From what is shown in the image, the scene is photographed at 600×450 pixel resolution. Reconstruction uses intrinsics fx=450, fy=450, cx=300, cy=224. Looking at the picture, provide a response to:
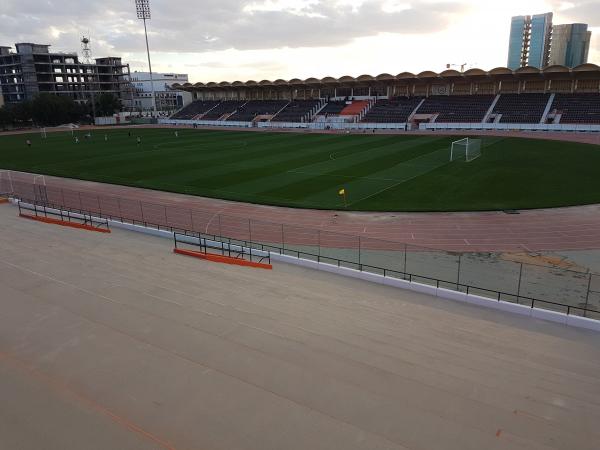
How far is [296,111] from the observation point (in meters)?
92.6

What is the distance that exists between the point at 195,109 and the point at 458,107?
62319 mm

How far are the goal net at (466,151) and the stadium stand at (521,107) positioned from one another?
23.7 m

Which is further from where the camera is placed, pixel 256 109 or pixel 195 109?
pixel 195 109

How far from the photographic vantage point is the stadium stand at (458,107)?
72750 millimetres

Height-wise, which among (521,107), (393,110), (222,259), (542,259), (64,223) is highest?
(521,107)

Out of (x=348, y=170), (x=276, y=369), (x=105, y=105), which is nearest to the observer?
(x=276, y=369)

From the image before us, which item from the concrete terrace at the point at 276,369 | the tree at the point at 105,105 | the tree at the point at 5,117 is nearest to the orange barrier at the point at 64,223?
the concrete terrace at the point at 276,369

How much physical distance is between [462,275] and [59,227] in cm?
1992

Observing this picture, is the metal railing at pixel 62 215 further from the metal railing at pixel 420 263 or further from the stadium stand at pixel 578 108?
the stadium stand at pixel 578 108

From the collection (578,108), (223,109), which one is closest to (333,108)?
(223,109)

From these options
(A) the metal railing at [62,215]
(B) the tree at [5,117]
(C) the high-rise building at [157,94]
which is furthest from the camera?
(C) the high-rise building at [157,94]

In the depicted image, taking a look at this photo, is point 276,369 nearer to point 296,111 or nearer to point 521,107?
point 521,107

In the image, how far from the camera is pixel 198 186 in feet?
113

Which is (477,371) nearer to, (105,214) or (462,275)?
(462,275)
